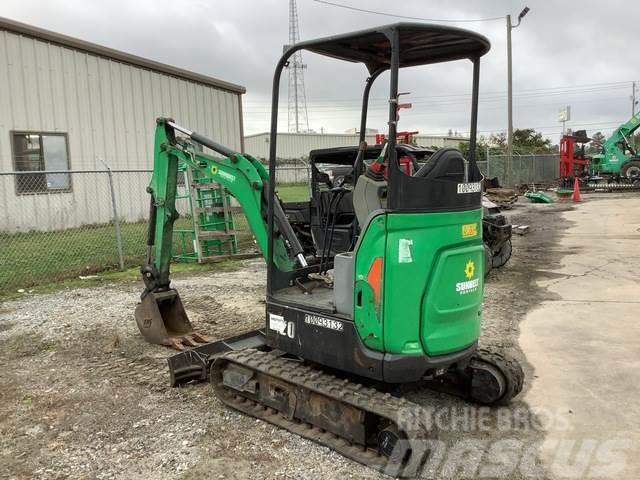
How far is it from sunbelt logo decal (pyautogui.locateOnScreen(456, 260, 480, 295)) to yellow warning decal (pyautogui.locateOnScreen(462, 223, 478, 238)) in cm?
18

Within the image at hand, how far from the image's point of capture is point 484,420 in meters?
3.99

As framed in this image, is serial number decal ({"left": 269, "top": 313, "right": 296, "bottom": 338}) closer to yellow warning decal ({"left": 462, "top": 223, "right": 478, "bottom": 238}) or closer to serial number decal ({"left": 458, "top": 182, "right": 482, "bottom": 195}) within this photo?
yellow warning decal ({"left": 462, "top": 223, "right": 478, "bottom": 238})

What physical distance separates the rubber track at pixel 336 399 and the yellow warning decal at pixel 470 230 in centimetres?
113

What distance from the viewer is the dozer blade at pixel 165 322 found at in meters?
5.60

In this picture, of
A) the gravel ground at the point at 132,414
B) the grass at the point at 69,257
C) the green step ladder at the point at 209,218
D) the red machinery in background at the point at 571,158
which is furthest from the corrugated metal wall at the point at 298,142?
the gravel ground at the point at 132,414

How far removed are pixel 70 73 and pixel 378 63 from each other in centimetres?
1255

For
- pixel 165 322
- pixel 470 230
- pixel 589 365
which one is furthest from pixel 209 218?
pixel 470 230

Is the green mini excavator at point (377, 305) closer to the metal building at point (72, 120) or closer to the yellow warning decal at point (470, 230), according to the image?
the yellow warning decal at point (470, 230)

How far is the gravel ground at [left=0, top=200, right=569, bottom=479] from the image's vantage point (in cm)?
340

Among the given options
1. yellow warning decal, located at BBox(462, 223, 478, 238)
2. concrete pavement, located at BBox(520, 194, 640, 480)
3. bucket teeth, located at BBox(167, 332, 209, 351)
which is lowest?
concrete pavement, located at BBox(520, 194, 640, 480)

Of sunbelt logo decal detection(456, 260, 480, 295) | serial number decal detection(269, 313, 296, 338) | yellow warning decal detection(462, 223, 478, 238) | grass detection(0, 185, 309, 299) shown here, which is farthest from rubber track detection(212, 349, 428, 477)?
grass detection(0, 185, 309, 299)

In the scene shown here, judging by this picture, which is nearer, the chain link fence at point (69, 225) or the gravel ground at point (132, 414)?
the gravel ground at point (132, 414)

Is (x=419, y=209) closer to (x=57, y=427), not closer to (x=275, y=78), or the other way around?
(x=275, y=78)

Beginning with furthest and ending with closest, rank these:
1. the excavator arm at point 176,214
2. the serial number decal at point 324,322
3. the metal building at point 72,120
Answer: the metal building at point 72,120 < the excavator arm at point 176,214 < the serial number decal at point 324,322
